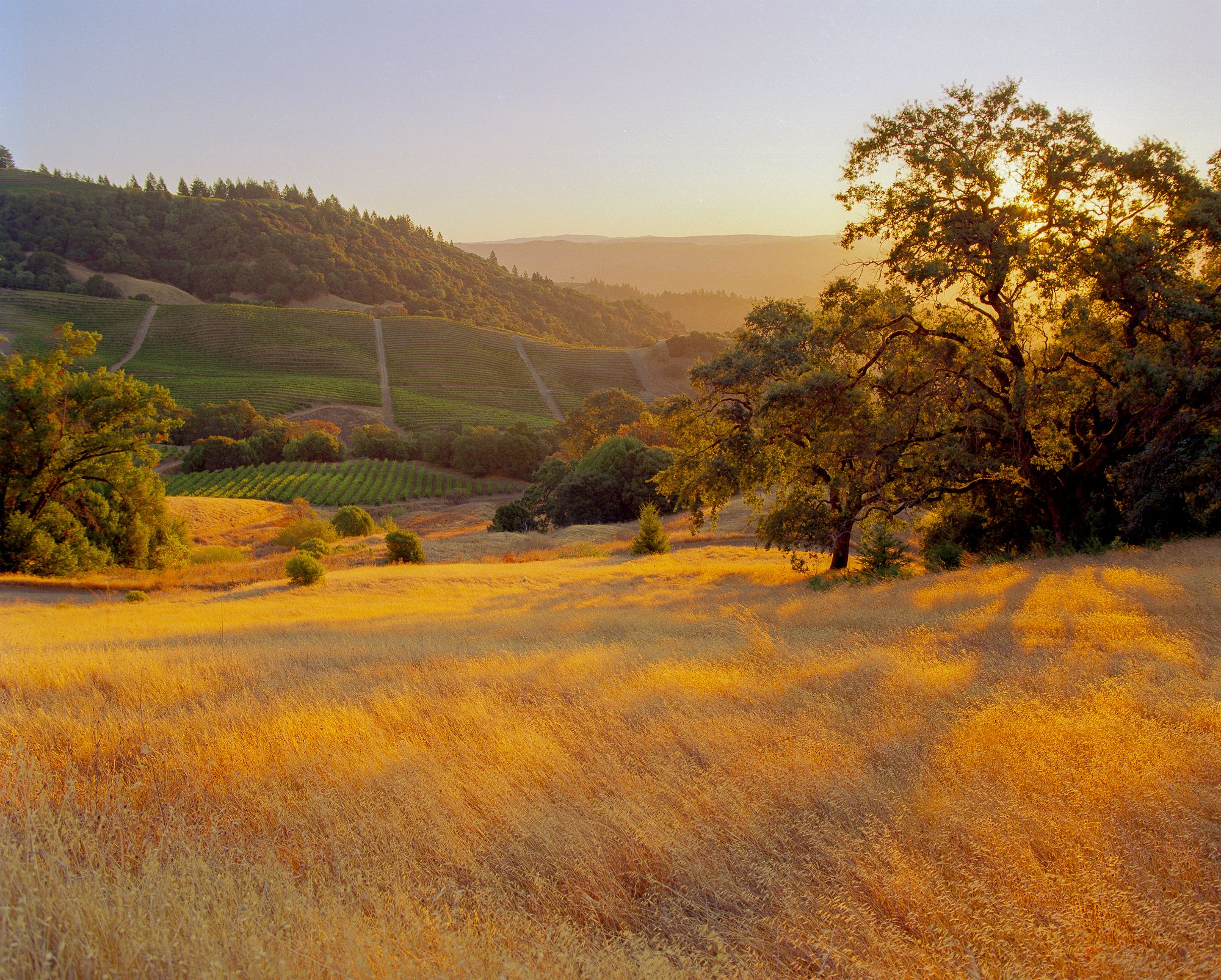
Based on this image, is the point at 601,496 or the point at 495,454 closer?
the point at 601,496

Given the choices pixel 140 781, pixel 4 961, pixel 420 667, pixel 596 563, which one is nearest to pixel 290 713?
pixel 140 781

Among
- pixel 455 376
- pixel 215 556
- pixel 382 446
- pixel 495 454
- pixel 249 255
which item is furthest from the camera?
pixel 249 255

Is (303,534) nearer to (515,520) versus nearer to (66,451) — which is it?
(515,520)

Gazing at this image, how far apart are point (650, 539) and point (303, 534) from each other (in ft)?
66.7

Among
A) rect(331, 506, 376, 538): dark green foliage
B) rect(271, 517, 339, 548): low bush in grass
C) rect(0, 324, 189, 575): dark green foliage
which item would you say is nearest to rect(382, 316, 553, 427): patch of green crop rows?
rect(331, 506, 376, 538): dark green foliage

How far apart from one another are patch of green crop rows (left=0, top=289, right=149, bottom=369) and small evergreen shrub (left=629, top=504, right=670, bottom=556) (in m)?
90.2

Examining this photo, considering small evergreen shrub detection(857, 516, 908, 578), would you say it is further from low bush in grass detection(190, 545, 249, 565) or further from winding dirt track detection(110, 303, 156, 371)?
winding dirt track detection(110, 303, 156, 371)

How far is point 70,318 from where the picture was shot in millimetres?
104312

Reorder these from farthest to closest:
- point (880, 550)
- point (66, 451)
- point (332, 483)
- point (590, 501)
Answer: point (332, 483) < point (590, 501) < point (66, 451) < point (880, 550)

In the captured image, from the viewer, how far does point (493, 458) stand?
254 ft

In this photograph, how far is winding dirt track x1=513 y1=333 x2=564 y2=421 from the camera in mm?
110600

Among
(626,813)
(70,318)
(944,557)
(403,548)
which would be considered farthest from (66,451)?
(70,318)

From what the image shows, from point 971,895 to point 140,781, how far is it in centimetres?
441

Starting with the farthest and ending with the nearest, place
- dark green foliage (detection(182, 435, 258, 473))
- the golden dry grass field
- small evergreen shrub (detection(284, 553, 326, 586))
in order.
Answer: dark green foliage (detection(182, 435, 258, 473)), small evergreen shrub (detection(284, 553, 326, 586)), the golden dry grass field
